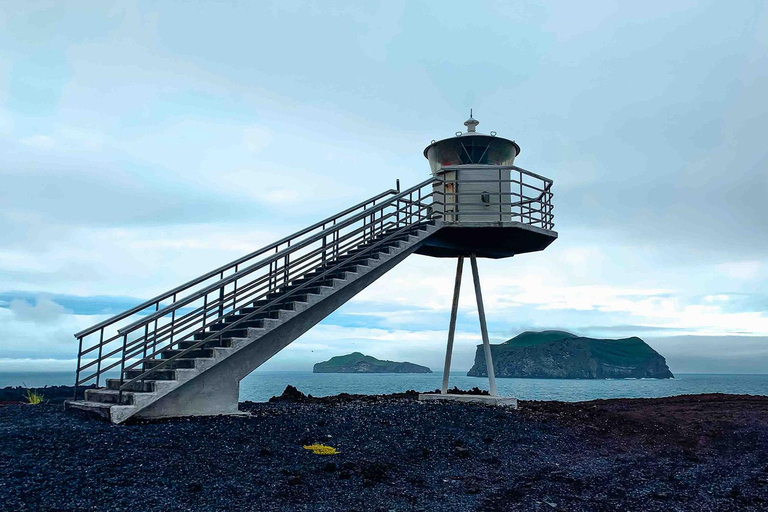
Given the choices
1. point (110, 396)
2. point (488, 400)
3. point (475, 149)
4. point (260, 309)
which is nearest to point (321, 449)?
point (260, 309)

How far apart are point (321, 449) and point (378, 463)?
1047 mm

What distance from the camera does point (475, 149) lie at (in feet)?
57.7

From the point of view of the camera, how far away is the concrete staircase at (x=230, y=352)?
463 inches

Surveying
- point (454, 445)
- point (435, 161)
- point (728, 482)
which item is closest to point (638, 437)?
point (728, 482)

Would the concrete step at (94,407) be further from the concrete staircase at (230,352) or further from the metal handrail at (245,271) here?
the metal handrail at (245,271)

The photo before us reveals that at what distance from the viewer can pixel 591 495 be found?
347 inches

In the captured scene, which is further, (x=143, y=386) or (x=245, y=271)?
(x=245, y=271)

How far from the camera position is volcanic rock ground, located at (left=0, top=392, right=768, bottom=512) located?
7590 mm

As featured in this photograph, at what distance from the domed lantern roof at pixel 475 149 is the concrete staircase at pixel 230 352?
3.37 m

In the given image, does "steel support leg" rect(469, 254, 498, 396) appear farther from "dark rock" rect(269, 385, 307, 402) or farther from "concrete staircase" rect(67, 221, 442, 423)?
"dark rock" rect(269, 385, 307, 402)

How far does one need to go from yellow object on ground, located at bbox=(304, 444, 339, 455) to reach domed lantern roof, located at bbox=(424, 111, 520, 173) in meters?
10.2

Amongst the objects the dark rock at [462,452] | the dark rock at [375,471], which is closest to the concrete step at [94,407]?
the dark rock at [375,471]

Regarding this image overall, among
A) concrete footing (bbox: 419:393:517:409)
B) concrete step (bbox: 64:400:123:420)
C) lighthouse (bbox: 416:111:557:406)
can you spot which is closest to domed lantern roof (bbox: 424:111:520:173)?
lighthouse (bbox: 416:111:557:406)

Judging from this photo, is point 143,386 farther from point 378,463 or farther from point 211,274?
point 378,463
